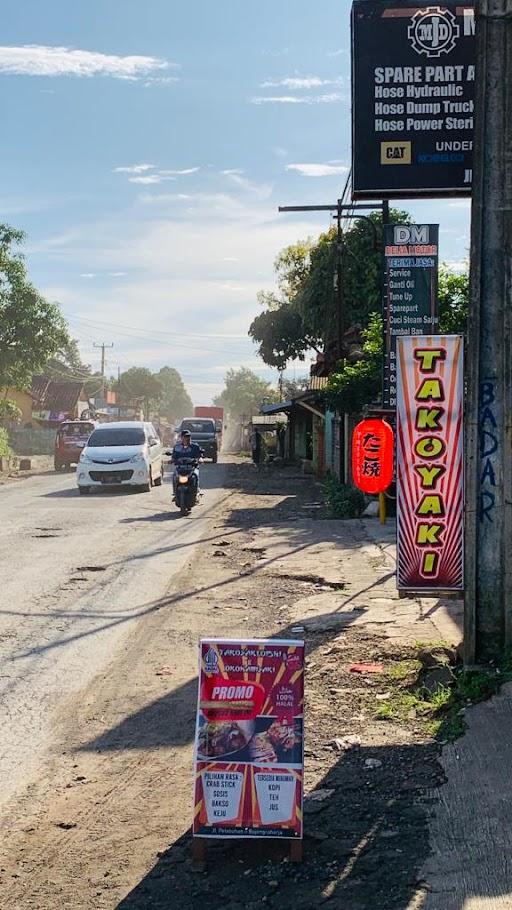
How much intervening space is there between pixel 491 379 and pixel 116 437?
18068 mm

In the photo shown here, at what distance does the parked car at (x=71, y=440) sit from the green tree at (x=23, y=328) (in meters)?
7.31

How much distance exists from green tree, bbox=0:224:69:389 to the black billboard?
33385 millimetres

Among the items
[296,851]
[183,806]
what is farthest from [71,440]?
[296,851]

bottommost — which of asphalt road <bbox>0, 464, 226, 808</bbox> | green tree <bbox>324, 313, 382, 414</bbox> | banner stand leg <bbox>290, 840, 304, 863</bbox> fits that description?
asphalt road <bbox>0, 464, 226, 808</bbox>

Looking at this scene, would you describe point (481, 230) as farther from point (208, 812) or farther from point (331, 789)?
point (208, 812)

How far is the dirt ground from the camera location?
3.71 meters

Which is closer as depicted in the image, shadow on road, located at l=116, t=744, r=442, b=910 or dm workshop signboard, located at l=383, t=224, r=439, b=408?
shadow on road, located at l=116, t=744, r=442, b=910

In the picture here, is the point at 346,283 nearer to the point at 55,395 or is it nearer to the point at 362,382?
the point at 362,382

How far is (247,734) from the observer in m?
4.00

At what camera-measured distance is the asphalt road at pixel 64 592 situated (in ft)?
19.7

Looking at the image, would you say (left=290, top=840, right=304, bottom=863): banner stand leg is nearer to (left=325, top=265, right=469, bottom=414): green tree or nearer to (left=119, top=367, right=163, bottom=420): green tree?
(left=325, top=265, right=469, bottom=414): green tree

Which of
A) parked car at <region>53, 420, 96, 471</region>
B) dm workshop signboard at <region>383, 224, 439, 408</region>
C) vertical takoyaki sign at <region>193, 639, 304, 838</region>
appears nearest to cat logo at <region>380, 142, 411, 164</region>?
vertical takoyaki sign at <region>193, 639, 304, 838</region>

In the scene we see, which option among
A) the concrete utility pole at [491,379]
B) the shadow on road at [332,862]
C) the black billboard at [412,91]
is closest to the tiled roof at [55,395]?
the black billboard at [412,91]

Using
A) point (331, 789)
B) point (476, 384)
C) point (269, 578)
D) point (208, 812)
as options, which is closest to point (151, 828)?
point (208, 812)
